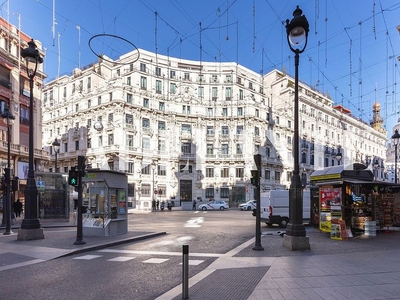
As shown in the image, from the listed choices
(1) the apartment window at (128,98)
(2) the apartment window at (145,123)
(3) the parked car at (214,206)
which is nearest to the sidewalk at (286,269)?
(3) the parked car at (214,206)

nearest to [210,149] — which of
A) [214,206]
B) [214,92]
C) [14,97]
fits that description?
[214,92]

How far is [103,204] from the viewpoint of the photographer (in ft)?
42.9

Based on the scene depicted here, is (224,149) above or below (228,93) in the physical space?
below

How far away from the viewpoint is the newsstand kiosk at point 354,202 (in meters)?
13.2

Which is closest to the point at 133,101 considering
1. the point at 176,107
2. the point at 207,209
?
the point at 176,107

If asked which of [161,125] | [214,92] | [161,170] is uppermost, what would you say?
[214,92]

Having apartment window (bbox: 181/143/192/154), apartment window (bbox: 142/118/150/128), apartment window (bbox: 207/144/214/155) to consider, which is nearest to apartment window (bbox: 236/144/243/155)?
apartment window (bbox: 207/144/214/155)

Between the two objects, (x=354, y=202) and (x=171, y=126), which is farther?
(x=171, y=126)

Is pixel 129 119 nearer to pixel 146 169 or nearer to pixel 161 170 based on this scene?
pixel 146 169

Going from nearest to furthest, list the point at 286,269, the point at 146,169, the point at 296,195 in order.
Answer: the point at 286,269 < the point at 296,195 < the point at 146,169

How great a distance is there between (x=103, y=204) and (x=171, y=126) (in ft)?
122

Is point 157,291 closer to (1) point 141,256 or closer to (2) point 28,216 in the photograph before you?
(1) point 141,256

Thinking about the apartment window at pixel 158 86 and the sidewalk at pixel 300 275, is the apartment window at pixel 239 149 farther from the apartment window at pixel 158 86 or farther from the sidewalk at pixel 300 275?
the sidewalk at pixel 300 275

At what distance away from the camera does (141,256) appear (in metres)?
9.13
